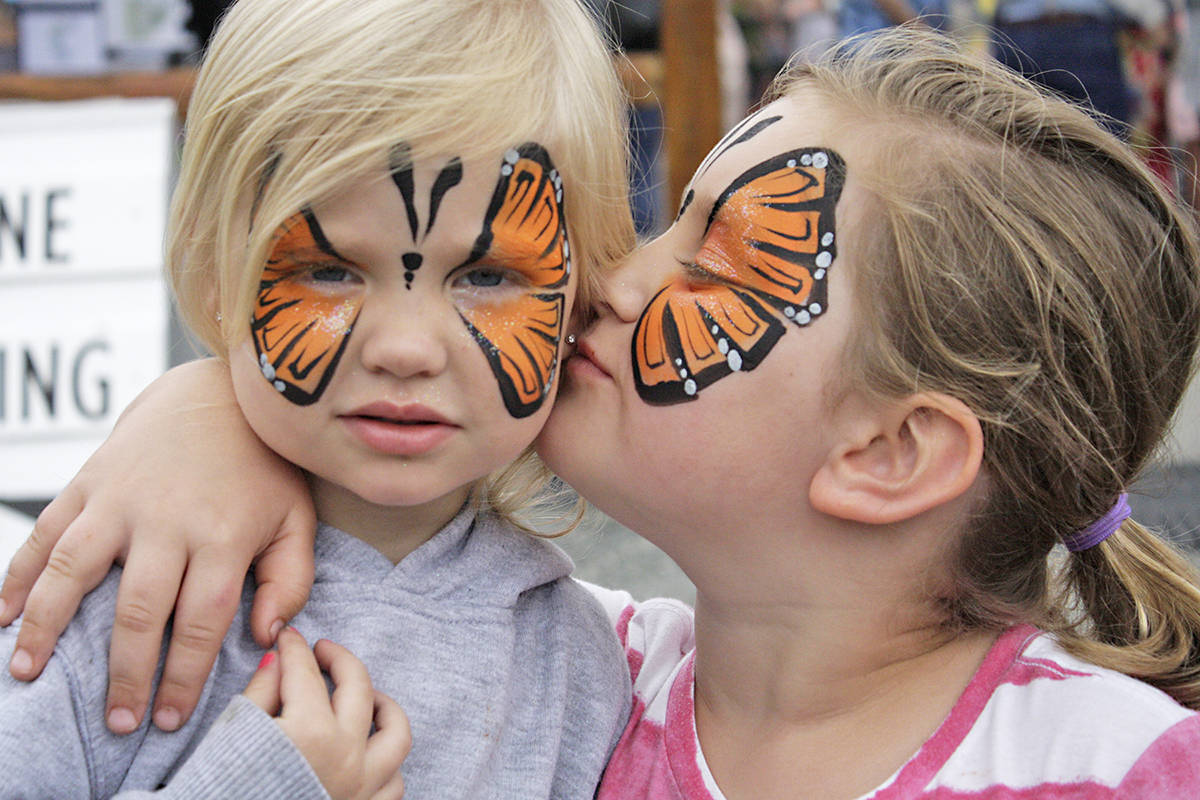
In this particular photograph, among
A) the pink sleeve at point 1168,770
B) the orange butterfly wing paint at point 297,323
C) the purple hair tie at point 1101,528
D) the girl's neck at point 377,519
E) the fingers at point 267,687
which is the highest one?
the orange butterfly wing paint at point 297,323

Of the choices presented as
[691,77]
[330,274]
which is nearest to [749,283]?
[330,274]

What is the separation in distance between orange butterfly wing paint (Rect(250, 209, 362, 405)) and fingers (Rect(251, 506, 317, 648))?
0.69 ft

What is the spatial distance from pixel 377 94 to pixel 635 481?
681 mm

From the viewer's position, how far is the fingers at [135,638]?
1.49 m

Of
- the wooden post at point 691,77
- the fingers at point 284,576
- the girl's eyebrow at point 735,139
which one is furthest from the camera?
the wooden post at point 691,77

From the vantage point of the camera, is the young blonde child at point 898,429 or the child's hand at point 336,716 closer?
the child's hand at point 336,716

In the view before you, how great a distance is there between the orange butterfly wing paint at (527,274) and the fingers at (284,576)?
351mm

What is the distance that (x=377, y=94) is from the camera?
155cm

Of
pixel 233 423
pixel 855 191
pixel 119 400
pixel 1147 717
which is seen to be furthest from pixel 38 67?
pixel 1147 717

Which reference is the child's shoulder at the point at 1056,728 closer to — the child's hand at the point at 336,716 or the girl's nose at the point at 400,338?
the child's hand at the point at 336,716

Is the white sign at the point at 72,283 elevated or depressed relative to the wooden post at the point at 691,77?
depressed

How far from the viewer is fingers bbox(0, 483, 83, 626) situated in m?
1.58

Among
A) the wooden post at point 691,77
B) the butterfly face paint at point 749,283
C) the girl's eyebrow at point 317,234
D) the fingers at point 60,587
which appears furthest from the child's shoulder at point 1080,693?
the wooden post at point 691,77

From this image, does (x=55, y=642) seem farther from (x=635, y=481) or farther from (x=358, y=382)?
(x=635, y=481)
